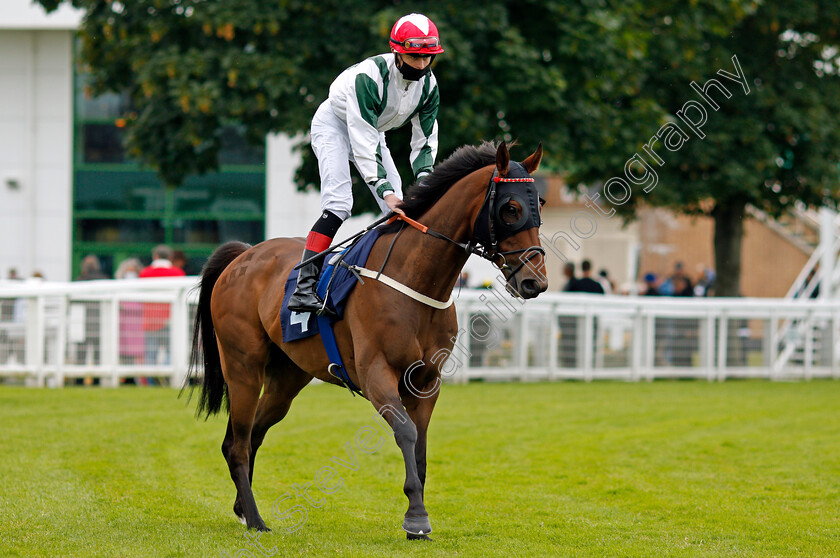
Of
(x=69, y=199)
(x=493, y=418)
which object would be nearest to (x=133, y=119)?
(x=493, y=418)

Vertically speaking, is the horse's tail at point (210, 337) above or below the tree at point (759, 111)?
below

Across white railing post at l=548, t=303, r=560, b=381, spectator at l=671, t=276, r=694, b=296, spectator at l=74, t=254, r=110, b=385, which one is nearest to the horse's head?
spectator at l=74, t=254, r=110, b=385

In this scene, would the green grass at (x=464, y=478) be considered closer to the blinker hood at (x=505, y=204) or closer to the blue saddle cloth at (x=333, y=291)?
the blue saddle cloth at (x=333, y=291)

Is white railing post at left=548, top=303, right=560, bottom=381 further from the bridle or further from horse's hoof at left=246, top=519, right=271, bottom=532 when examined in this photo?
the bridle

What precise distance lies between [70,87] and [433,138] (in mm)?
20969

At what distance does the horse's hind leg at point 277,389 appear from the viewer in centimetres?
607

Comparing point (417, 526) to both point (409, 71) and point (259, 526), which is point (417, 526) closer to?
point (259, 526)

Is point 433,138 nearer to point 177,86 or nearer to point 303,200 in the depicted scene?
point 177,86

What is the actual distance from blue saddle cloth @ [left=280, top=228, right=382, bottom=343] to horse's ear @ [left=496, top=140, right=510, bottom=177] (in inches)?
31.2

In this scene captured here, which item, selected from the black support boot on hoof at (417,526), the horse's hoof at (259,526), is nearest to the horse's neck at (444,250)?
the black support boot on hoof at (417,526)

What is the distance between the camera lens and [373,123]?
5.32m

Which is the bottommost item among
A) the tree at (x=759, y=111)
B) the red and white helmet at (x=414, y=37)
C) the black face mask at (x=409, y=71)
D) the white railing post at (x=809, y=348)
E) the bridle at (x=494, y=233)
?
the white railing post at (x=809, y=348)

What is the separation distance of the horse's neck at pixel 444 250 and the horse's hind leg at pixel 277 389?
1.36 metres

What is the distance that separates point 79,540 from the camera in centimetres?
509
